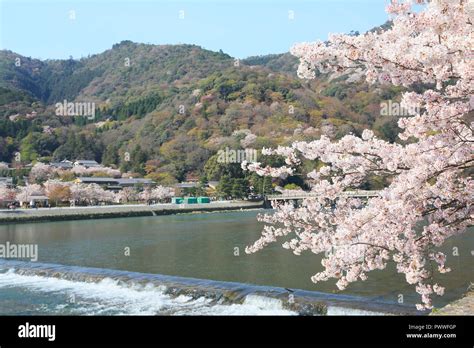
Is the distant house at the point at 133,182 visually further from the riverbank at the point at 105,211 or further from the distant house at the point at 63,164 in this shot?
the riverbank at the point at 105,211

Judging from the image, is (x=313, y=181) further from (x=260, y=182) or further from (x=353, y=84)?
(x=353, y=84)

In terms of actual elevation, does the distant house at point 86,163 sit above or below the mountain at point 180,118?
below

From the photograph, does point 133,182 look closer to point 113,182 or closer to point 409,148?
point 113,182

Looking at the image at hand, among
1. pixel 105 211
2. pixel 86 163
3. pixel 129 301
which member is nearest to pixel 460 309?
pixel 129 301
